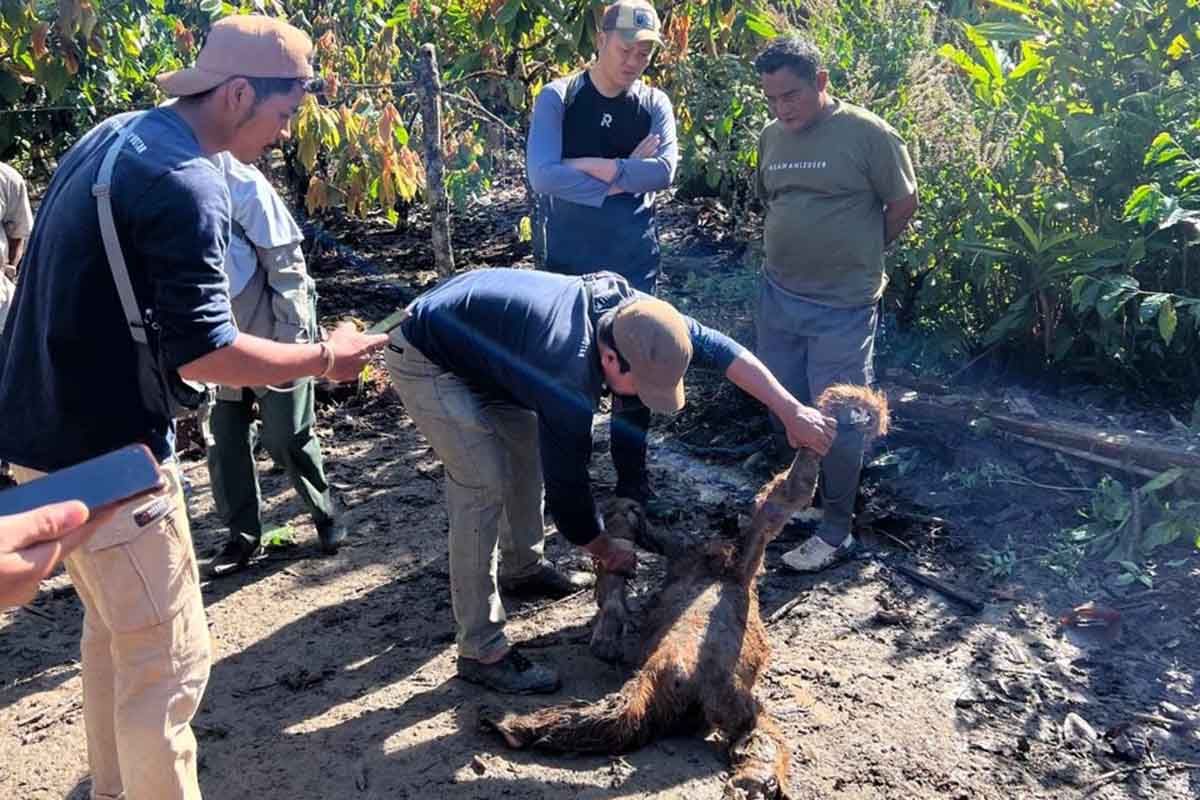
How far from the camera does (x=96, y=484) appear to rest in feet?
7.32

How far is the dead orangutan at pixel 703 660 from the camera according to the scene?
3.71 metres

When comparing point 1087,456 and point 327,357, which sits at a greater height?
point 327,357

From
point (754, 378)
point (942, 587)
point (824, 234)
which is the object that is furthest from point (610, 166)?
point (942, 587)

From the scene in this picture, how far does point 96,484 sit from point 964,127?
5.62m

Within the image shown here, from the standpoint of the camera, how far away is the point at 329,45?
7.79m

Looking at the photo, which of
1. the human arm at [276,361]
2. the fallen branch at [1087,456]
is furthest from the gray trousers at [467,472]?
the fallen branch at [1087,456]

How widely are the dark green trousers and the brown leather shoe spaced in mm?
1045

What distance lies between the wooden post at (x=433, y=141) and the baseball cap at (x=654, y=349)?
3960 millimetres

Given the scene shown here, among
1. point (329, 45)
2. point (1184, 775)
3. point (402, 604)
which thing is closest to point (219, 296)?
point (402, 604)

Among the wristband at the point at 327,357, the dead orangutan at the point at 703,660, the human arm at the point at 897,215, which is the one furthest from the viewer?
the human arm at the point at 897,215

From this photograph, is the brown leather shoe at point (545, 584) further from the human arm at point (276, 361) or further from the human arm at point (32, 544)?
the human arm at point (32, 544)

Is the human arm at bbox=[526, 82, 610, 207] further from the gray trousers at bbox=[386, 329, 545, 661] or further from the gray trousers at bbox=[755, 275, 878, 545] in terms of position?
the gray trousers at bbox=[386, 329, 545, 661]

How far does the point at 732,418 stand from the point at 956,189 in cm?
182

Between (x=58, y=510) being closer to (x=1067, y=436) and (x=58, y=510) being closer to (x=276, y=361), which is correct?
(x=276, y=361)
